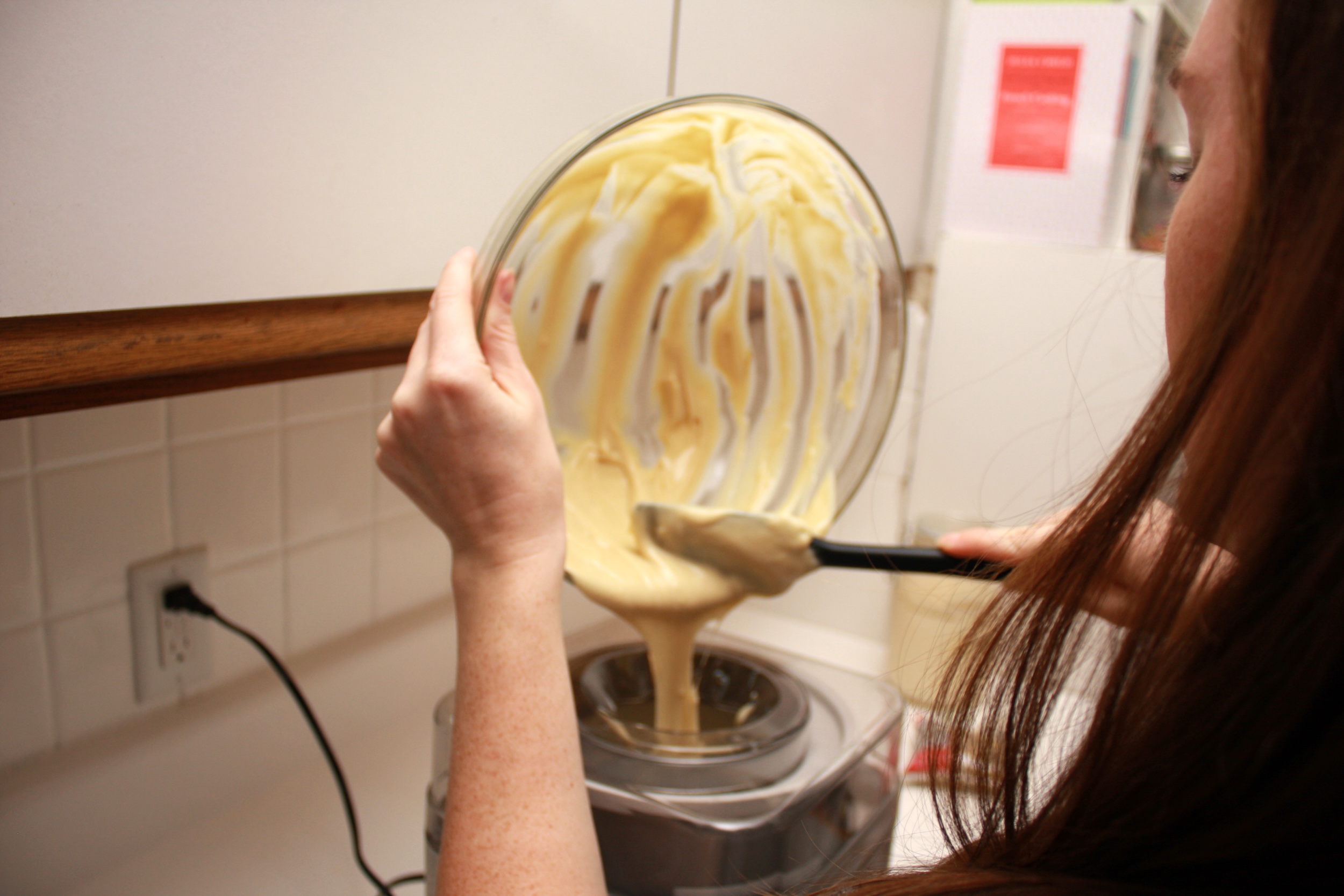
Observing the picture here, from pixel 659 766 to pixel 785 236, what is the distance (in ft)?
1.25

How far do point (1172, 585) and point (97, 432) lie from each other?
66 cm

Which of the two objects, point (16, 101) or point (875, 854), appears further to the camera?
point (875, 854)

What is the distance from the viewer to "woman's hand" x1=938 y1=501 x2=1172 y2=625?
416mm

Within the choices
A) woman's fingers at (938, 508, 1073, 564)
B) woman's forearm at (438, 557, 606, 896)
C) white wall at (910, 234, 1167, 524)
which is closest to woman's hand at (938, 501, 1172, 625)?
woman's fingers at (938, 508, 1073, 564)

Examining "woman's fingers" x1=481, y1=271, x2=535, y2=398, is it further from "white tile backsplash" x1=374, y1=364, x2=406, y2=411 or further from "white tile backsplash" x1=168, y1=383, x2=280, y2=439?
"white tile backsplash" x1=374, y1=364, x2=406, y2=411

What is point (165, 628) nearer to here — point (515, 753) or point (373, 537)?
point (373, 537)

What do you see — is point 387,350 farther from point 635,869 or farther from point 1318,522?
point 1318,522

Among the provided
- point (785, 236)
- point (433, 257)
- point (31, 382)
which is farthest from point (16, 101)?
point (785, 236)

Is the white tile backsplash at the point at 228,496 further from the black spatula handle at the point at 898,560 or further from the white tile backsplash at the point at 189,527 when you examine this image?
the black spatula handle at the point at 898,560

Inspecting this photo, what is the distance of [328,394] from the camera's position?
85cm

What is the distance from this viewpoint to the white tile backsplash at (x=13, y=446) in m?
0.63

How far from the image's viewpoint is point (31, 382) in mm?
432

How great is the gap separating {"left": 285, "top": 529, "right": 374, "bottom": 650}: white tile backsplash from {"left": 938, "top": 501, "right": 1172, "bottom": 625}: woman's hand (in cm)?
52

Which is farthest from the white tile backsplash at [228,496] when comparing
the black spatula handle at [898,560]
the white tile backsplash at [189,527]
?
the black spatula handle at [898,560]
